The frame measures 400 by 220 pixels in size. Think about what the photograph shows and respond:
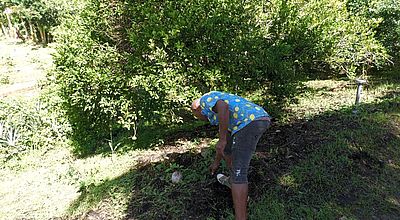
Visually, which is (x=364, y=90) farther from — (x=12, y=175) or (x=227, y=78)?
(x=12, y=175)

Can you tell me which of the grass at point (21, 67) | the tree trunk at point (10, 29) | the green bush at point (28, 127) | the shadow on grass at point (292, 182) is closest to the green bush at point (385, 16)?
the shadow on grass at point (292, 182)

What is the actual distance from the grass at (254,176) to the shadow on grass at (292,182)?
10mm

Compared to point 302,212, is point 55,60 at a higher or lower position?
higher

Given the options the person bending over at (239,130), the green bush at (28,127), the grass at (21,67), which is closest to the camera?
the person bending over at (239,130)

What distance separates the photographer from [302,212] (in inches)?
110

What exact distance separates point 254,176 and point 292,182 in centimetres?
39

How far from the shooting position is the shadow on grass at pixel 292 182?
2871 millimetres

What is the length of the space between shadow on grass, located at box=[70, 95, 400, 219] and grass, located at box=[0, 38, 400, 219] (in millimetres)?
10

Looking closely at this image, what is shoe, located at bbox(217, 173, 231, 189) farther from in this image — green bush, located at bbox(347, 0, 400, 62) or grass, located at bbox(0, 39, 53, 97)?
grass, located at bbox(0, 39, 53, 97)

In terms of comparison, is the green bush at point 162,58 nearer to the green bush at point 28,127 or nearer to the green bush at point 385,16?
the green bush at point 28,127

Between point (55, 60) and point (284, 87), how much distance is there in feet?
11.2

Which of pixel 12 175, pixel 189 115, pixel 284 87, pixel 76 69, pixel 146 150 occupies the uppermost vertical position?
pixel 76 69

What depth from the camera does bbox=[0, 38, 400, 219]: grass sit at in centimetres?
293

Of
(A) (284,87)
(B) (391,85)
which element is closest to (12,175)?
(A) (284,87)
